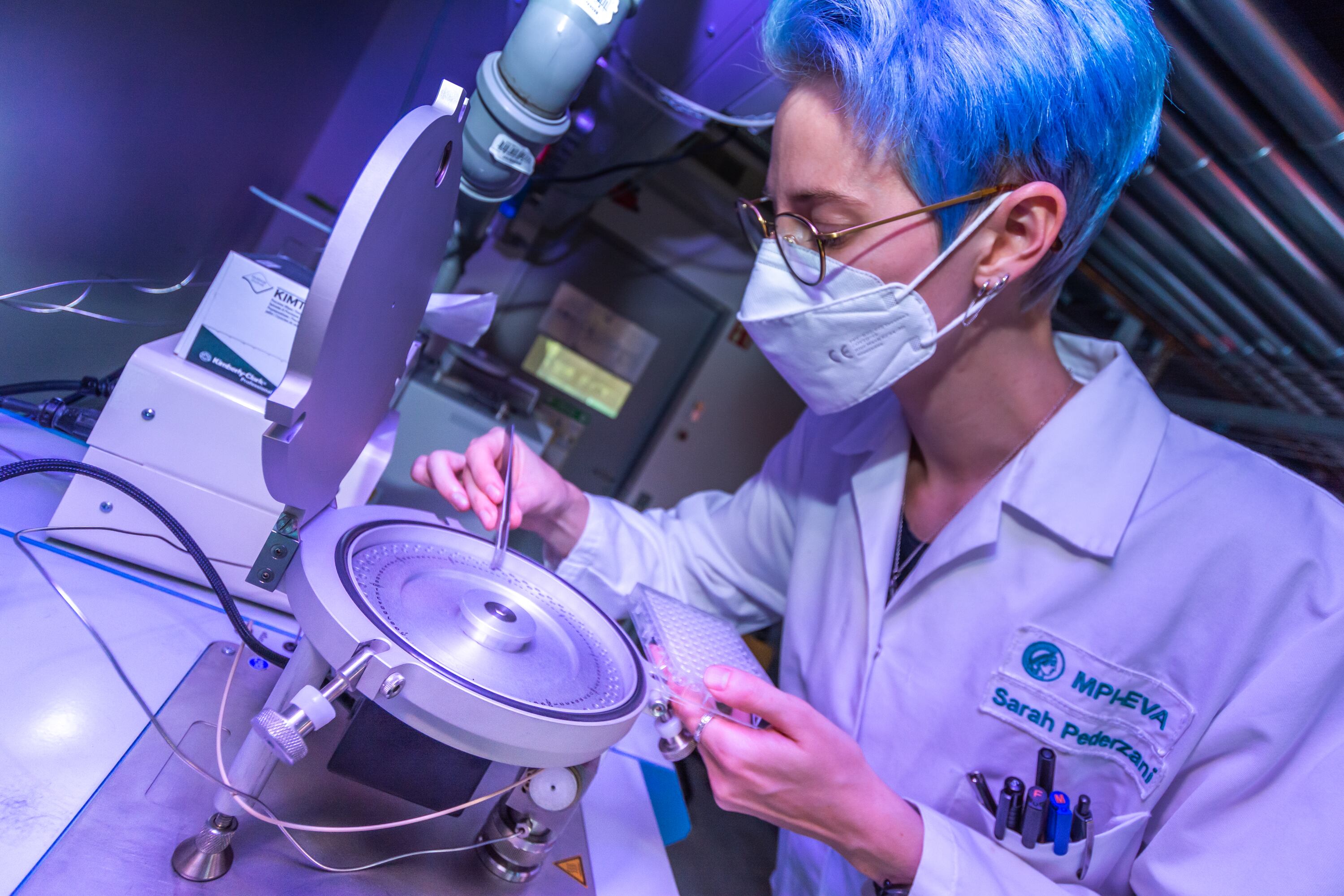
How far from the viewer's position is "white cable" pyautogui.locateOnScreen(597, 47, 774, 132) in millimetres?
1330

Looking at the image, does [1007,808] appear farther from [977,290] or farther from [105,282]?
[105,282]

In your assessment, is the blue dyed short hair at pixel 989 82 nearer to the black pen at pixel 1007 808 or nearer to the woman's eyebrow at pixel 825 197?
the woman's eyebrow at pixel 825 197

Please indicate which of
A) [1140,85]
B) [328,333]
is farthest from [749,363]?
[328,333]

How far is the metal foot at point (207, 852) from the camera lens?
0.47 meters

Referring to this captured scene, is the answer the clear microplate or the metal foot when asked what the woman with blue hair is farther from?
the metal foot

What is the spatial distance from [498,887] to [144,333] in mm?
910

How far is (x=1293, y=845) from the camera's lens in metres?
0.70

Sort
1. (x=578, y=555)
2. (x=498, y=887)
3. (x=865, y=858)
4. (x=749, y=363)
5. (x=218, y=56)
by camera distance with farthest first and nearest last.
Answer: (x=749, y=363), (x=578, y=555), (x=218, y=56), (x=865, y=858), (x=498, y=887)

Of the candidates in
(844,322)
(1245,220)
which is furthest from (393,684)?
(1245,220)

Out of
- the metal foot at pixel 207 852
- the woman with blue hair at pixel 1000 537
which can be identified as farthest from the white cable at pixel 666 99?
the metal foot at pixel 207 852

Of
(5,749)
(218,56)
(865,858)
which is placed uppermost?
(218,56)

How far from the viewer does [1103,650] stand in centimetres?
90

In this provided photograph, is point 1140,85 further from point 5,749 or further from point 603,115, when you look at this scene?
point 5,749

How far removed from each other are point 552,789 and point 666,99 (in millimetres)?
1262
